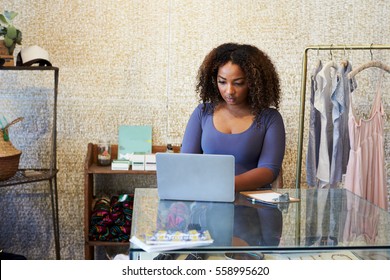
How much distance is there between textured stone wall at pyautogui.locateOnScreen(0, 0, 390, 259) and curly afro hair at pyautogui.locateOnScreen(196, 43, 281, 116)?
973mm

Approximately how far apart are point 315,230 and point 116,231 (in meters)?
2.08

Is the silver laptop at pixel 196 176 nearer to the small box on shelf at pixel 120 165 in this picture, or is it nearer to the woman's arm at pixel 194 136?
the woman's arm at pixel 194 136

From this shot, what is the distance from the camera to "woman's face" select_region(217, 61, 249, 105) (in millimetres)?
2740

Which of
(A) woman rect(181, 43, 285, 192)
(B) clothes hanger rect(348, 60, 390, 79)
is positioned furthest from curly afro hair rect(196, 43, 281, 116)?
(B) clothes hanger rect(348, 60, 390, 79)

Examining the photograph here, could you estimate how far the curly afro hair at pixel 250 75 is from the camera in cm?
275

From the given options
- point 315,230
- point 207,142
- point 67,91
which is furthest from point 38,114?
point 315,230

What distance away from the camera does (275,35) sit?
387cm

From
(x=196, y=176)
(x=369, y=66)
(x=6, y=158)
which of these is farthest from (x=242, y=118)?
(x=6, y=158)

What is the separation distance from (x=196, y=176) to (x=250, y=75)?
0.79 meters

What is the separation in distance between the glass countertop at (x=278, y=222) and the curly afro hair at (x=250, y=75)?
24.4 inches

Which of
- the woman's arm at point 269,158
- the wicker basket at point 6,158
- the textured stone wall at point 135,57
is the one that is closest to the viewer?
the woman's arm at point 269,158

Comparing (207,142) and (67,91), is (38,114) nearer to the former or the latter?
(67,91)

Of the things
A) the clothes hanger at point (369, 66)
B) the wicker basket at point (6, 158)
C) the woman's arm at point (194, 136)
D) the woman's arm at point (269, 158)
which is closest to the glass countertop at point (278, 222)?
the woman's arm at point (269, 158)

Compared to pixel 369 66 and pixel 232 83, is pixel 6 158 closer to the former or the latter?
pixel 232 83
